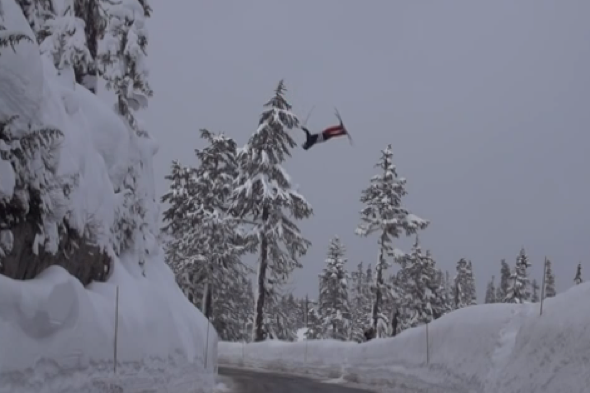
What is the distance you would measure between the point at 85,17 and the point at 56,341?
8209 mm

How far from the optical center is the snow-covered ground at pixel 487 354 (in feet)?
35.5

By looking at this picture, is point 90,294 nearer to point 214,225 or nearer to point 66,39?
point 66,39

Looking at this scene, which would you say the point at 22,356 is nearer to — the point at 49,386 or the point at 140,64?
the point at 49,386

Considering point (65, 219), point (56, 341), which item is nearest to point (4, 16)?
point (65, 219)

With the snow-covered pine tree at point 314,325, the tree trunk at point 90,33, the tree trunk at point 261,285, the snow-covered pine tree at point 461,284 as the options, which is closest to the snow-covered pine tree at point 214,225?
the tree trunk at point 261,285

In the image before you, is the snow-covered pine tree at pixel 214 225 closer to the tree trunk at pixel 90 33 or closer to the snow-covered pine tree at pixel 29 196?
the tree trunk at pixel 90 33

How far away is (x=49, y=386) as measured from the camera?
24.0ft

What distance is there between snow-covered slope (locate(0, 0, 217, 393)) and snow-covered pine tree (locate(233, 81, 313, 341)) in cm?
1444

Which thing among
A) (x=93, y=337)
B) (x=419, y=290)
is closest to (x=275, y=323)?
(x=419, y=290)

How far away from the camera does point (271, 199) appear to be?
30375mm

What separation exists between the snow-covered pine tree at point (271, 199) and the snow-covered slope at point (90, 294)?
14.4m

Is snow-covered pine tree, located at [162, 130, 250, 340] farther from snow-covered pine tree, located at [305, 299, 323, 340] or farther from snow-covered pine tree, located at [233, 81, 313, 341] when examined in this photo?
snow-covered pine tree, located at [305, 299, 323, 340]

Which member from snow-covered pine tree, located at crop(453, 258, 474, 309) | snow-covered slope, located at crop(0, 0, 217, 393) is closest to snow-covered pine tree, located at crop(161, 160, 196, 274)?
snow-covered slope, located at crop(0, 0, 217, 393)

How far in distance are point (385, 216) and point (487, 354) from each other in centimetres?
2264
